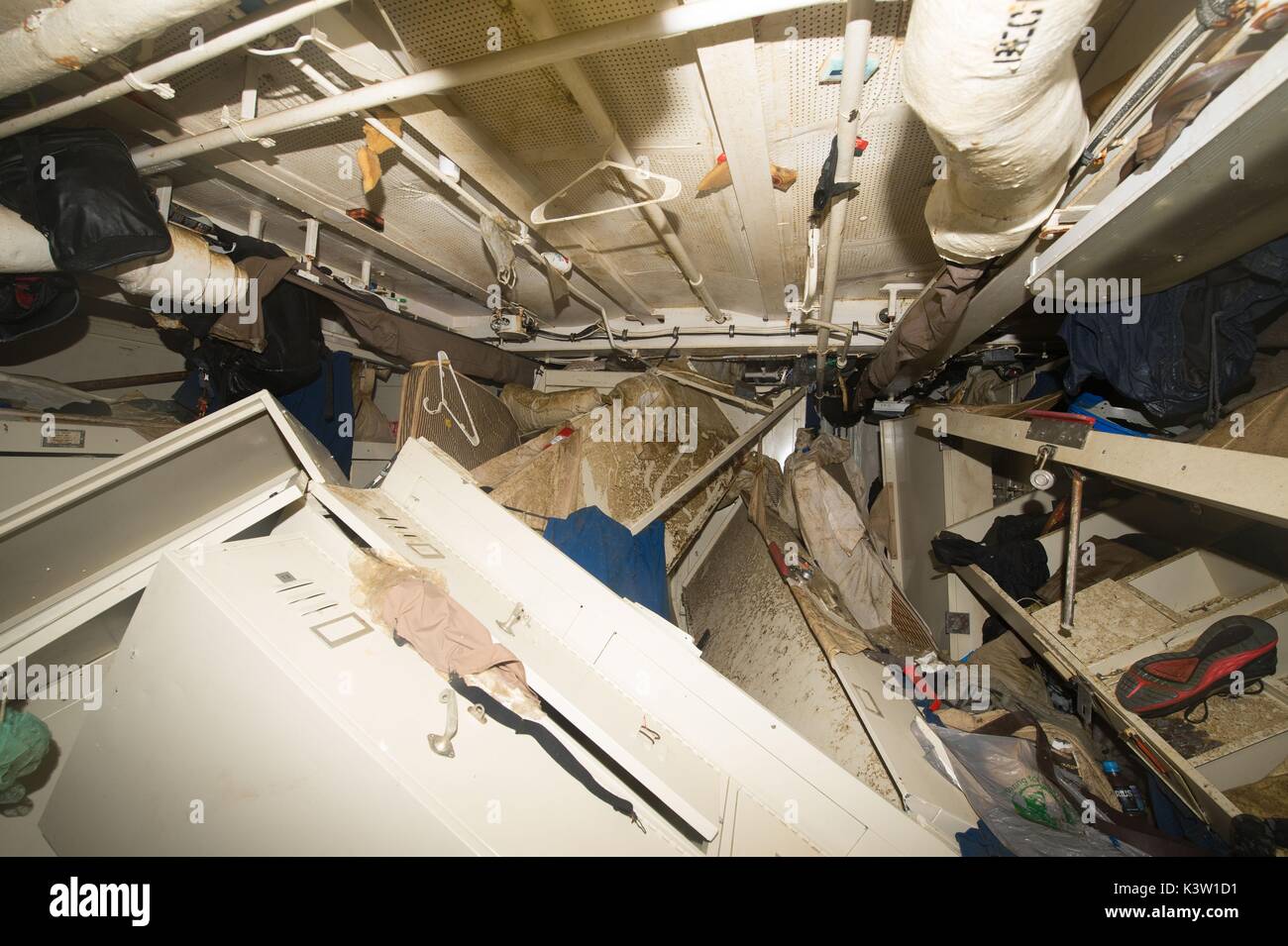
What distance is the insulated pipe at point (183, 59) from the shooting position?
34.7 inches

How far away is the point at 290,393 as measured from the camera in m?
2.56

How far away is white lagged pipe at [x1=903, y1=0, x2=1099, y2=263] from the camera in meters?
0.60

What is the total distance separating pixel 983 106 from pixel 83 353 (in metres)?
4.35

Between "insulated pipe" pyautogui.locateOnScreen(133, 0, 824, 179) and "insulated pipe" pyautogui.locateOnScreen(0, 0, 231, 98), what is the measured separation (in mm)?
328

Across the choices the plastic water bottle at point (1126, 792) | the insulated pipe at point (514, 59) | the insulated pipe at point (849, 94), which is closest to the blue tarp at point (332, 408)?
the insulated pipe at point (514, 59)

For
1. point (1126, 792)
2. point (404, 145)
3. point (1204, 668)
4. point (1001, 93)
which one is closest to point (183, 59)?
point (404, 145)

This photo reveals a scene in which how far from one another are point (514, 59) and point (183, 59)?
2.46ft

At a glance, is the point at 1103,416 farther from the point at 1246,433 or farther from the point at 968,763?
the point at 968,763

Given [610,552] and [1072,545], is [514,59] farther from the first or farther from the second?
[1072,545]

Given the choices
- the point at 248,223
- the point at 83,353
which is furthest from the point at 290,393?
the point at 83,353

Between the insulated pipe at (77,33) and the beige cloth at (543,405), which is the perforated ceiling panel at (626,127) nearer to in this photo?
the insulated pipe at (77,33)

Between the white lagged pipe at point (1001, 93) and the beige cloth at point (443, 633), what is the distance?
1.35 m

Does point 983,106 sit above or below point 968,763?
above
